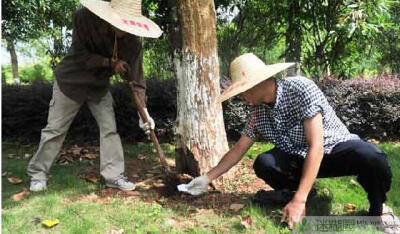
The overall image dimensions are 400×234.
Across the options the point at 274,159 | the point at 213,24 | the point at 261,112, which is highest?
the point at 213,24

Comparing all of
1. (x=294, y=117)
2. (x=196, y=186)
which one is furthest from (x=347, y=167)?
(x=196, y=186)

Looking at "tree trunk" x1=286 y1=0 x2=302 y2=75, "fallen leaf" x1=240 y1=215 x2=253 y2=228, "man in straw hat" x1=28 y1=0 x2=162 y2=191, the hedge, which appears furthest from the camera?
"tree trunk" x1=286 y1=0 x2=302 y2=75

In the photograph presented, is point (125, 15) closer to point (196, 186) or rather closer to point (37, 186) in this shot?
point (196, 186)

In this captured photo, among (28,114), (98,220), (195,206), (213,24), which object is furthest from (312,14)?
(98,220)

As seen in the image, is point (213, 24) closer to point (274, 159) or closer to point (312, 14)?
point (274, 159)

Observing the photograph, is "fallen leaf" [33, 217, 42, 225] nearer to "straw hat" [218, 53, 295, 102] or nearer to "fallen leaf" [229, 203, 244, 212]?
"fallen leaf" [229, 203, 244, 212]

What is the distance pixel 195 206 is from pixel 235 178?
0.80m

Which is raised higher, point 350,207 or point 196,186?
point 196,186

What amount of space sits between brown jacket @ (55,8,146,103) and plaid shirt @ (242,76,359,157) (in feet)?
4.03

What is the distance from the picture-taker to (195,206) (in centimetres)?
361

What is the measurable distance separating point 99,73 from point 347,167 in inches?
82.5

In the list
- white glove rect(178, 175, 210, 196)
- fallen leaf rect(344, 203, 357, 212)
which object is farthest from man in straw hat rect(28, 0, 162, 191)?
fallen leaf rect(344, 203, 357, 212)

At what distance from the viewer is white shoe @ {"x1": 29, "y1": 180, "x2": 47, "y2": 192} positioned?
4082mm

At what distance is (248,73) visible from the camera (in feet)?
9.98
